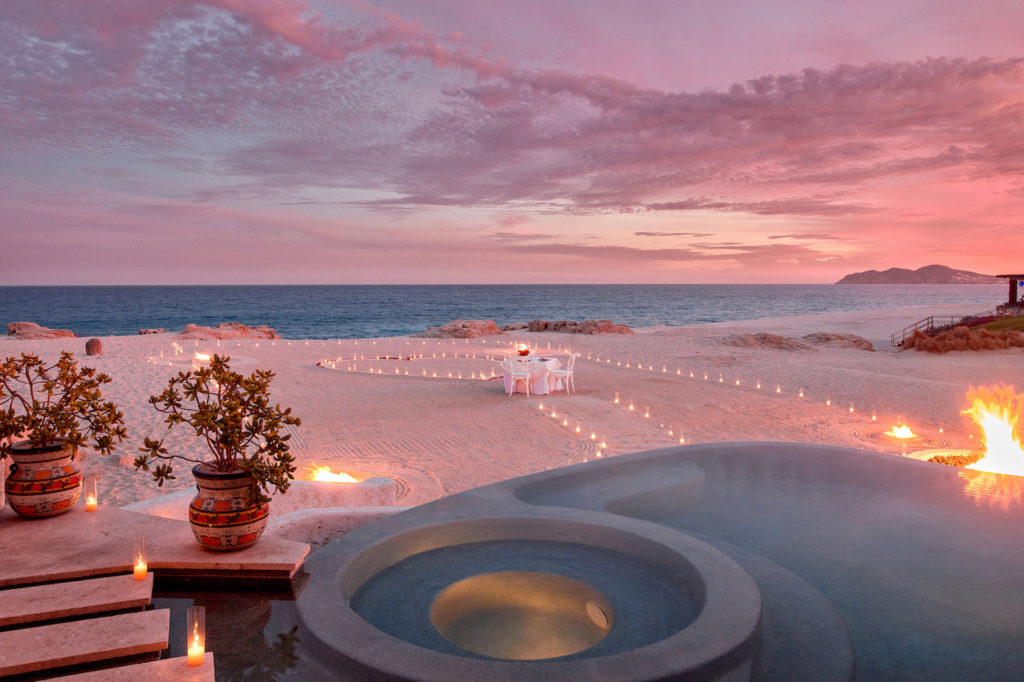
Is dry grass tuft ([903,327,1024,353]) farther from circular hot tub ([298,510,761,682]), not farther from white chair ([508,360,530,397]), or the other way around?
circular hot tub ([298,510,761,682])

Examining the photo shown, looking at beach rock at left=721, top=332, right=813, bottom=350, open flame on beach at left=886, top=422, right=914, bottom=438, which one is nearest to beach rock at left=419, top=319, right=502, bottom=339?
beach rock at left=721, top=332, right=813, bottom=350

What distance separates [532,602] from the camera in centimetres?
375

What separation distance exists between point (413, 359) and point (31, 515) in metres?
14.5

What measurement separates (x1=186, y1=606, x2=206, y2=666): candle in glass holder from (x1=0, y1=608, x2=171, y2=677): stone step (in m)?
0.28

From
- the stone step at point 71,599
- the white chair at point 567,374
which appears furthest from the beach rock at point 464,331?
the stone step at point 71,599

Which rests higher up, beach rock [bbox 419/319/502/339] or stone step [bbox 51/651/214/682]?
beach rock [bbox 419/319/502/339]

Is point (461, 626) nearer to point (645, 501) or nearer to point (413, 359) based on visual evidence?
point (645, 501)

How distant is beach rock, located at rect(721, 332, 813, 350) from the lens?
2178 cm

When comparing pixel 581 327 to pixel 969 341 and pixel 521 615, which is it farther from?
pixel 521 615

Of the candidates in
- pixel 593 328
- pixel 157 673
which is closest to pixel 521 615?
pixel 157 673

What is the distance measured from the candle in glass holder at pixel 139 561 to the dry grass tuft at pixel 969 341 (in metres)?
22.8

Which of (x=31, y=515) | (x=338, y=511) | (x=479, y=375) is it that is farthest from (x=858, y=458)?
(x=479, y=375)

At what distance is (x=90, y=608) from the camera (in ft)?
9.68

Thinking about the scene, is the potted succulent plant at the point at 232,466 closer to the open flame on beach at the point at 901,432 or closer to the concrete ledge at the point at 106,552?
the concrete ledge at the point at 106,552
